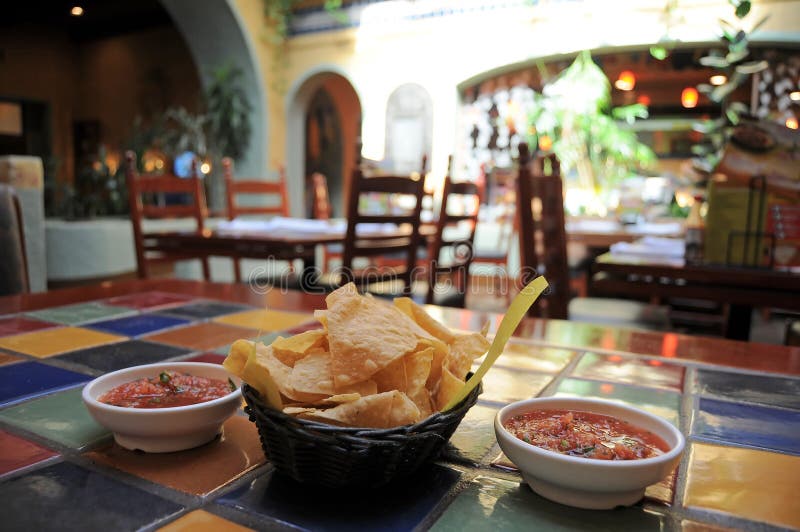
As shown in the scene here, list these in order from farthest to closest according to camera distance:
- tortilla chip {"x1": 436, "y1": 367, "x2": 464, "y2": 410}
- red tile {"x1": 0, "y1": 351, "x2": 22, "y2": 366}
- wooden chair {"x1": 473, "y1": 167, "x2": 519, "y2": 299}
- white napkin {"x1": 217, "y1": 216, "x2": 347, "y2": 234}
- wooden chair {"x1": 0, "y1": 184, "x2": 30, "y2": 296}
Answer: wooden chair {"x1": 473, "y1": 167, "x2": 519, "y2": 299} → white napkin {"x1": 217, "y1": 216, "x2": 347, "y2": 234} → wooden chair {"x1": 0, "y1": 184, "x2": 30, "y2": 296} → red tile {"x1": 0, "y1": 351, "x2": 22, "y2": 366} → tortilla chip {"x1": 436, "y1": 367, "x2": 464, "y2": 410}

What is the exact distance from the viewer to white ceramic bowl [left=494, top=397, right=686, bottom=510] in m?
0.49

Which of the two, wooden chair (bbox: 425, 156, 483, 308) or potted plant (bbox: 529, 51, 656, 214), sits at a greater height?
potted plant (bbox: 529, 51, 656, 214)

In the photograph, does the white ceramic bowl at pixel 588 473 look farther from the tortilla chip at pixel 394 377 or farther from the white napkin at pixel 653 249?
the white napkin at pixel 653 249

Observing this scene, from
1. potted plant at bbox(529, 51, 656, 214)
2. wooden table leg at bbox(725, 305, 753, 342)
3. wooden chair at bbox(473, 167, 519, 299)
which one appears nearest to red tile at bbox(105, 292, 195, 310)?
wooden table leg at bbox(725, 305, 753, 342)

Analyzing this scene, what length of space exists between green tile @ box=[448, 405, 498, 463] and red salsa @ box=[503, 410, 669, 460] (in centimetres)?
5

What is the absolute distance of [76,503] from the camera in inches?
20.2

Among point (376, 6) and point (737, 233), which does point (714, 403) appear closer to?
point (737, 233)

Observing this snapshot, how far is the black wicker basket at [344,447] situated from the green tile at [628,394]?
381mm

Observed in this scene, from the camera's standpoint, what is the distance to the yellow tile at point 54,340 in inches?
39.9

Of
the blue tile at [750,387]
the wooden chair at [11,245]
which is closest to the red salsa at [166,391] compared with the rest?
the blue tile at [750,387]

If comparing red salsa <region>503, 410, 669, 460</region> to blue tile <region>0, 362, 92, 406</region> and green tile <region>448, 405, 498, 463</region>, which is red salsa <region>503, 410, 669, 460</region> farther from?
blue tile <region>0, 362, 92, 406</region>

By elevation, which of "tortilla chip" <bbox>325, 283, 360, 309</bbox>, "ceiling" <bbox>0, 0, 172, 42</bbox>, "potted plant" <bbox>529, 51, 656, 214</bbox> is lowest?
"tortilla chip" <bbox>325, 283, 360, 309</bbox>

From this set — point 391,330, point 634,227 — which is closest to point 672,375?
point 391,330

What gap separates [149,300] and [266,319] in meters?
0.39
